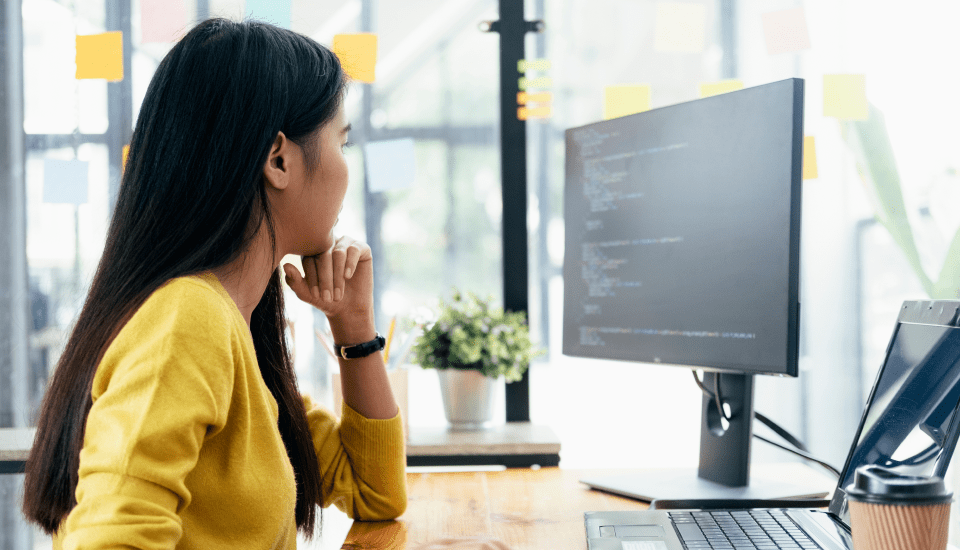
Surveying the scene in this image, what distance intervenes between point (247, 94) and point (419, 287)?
0.89 meters

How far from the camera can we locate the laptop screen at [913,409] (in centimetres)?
68

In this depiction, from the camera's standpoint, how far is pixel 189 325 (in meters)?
0.63

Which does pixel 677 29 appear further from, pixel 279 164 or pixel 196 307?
pixel 196 307

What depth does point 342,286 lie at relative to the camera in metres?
1.03

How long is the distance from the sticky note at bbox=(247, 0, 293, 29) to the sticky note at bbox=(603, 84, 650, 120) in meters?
0.70

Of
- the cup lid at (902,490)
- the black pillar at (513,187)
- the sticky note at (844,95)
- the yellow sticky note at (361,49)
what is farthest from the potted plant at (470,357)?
the cup lid at (902,490)

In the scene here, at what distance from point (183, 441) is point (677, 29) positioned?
1.35 m

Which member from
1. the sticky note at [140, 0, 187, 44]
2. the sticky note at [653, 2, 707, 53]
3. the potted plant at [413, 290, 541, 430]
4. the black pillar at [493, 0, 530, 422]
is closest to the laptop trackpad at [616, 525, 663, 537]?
the potted plant at [413, 290, 541, 430]

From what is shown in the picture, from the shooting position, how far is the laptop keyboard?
2.35ft

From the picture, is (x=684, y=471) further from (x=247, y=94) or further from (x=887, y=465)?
(x=247, y=94)

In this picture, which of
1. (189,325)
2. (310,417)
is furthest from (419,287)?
(189,325)

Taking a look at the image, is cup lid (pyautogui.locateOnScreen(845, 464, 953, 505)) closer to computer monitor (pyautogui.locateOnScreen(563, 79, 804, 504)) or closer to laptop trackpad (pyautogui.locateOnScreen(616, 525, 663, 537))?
laptop trackpad (pyautogui.locateOnScreen(616, 525, 663, 537))

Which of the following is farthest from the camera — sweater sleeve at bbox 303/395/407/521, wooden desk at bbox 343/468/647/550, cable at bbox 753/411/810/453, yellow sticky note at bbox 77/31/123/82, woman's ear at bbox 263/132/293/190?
yellow sticky note at bbox 77/31/123/82

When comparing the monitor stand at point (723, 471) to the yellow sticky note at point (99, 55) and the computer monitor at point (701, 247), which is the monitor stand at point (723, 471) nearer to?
the computer monitor at point (701, 247)
